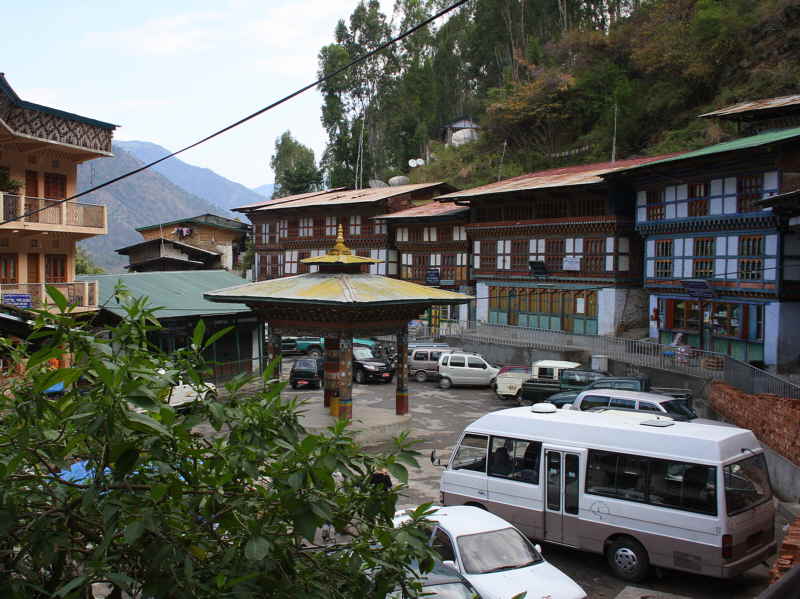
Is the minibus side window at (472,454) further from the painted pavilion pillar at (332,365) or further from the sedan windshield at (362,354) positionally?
the sedan windshield at (362,354)

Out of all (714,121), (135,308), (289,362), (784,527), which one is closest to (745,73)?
(714,121)

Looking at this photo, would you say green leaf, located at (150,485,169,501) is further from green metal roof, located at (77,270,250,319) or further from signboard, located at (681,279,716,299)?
signboard, located at (681,279,716,299)

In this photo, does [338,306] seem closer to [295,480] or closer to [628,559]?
[628,559]

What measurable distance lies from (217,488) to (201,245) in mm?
63660

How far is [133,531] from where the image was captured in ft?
11.3

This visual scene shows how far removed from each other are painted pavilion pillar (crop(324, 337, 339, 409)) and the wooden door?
12.0m

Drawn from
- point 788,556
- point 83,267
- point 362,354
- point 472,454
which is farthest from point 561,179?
point 788,556

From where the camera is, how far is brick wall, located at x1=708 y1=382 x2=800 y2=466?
16219 mm

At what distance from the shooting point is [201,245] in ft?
214

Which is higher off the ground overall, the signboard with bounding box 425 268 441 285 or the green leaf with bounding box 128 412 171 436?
the signboard with bounding box 425 268 441 285

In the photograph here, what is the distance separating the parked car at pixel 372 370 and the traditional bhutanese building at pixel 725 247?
1307 cm

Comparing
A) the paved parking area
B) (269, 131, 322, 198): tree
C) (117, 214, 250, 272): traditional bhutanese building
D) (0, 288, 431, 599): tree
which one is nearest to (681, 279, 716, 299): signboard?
the paved parking area

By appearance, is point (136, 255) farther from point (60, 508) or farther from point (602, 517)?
point (60, 508)

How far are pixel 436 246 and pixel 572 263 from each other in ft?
40.5
